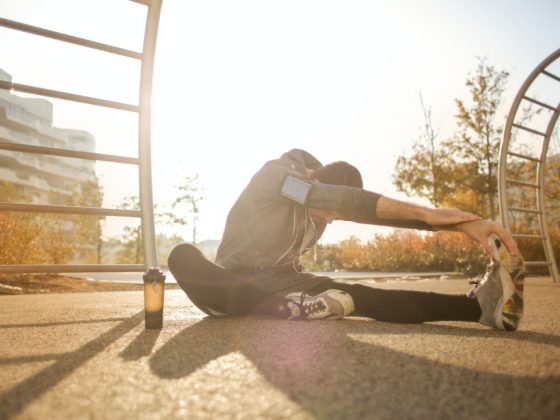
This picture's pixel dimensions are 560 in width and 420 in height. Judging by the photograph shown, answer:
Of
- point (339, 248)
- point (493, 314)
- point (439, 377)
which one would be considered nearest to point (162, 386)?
point (439, 377)

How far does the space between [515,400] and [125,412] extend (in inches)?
27.5

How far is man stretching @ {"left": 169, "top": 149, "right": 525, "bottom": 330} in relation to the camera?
170cm

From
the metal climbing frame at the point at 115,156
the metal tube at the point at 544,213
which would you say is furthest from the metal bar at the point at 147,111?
the metal tube at the point at 544,213

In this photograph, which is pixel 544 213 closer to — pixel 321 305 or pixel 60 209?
pixel 321 305

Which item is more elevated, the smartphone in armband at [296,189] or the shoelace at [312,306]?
the smartphone in armband at [296,189]

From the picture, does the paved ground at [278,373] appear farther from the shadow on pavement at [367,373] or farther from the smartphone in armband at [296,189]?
the smartphone in armband at [296,189]

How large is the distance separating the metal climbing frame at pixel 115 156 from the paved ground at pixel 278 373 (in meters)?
0.54

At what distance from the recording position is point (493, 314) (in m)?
1.75

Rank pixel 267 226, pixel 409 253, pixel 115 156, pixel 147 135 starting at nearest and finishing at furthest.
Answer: pixel 267 226 < pixel 115 156 < pixel 147 135 < pixel 409 253

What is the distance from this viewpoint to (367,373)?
3.30ft

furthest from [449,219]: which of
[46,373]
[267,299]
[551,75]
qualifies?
[551,75]

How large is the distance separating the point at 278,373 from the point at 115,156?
5.99ft

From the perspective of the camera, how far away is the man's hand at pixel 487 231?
1.60 meters

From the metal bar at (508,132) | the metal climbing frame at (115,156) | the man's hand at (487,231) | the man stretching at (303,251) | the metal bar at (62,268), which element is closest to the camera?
the man's hand at (487,231)
